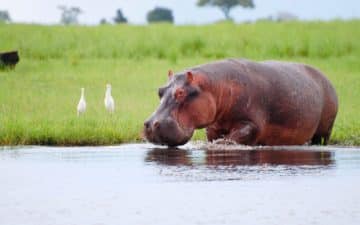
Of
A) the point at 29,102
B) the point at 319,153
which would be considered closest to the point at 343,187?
the point at 319,153

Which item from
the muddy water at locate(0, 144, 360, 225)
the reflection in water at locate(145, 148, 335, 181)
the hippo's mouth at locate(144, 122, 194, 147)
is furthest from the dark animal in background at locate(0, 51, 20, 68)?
the hippo's mouth at locate(144, 122, 194, 147)

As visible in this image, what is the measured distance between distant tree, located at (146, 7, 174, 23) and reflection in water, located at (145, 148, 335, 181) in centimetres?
6587

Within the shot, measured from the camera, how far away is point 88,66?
79.0 ft

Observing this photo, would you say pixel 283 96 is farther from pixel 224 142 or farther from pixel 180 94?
pixel 180 94

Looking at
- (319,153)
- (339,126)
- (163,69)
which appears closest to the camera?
(319,153)

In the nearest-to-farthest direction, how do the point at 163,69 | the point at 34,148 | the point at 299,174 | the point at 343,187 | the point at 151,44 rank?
the point at 343,187 < the point at 299,174 < the point at 34,148 < the point at 163,69 < the point at 151,44

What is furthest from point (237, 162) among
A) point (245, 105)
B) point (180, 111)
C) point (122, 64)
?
point (122, 64)

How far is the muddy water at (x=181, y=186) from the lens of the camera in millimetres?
8109

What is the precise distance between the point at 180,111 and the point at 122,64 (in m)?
13.0

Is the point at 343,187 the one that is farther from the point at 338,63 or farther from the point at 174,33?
the point at 174,33

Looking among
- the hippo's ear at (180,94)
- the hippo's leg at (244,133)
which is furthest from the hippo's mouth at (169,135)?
the hippo's leg at (244,133)

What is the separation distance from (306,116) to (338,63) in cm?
1133

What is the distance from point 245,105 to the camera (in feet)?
39.5

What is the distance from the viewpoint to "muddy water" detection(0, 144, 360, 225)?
26.6ft
